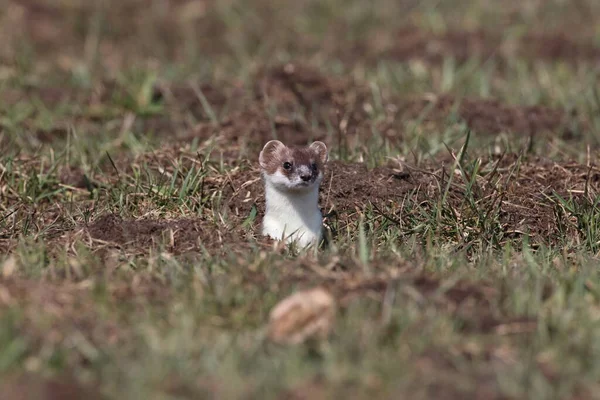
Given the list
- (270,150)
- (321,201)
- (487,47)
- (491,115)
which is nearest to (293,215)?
(270,150)

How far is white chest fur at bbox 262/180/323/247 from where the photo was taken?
7.08m

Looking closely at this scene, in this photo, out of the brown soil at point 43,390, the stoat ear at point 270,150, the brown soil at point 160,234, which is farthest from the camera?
the stoat ear at point 270,150

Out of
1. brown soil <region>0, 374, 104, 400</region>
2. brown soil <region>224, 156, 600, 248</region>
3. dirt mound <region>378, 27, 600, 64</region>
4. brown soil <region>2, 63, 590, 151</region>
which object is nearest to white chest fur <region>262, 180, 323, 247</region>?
brown soil <region>224, 156, 600, 248</region>

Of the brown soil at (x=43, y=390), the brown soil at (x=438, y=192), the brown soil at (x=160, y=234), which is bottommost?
the brown soil at (x=438, y=192)

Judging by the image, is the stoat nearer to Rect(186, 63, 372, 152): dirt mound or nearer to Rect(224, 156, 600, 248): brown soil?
Rect(224, 156, 600, 248): brown soil

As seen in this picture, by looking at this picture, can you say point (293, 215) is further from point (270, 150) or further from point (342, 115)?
point (342, 115)

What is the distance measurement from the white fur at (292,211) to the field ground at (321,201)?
0.20m

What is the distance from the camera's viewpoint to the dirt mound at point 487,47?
1212 centimetres

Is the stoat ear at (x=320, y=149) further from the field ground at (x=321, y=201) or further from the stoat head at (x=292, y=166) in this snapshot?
the field ground at (x=321, y=201)

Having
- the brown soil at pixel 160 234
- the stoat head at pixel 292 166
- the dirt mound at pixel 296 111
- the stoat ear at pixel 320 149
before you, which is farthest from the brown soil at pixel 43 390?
the dirt mound at pixel 296 111

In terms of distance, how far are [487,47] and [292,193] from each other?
576 centimetres

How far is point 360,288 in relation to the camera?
560 cm

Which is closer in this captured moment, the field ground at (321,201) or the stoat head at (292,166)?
the field ground at (321,201)

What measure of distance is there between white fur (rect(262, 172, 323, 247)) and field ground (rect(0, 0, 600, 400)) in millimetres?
202
